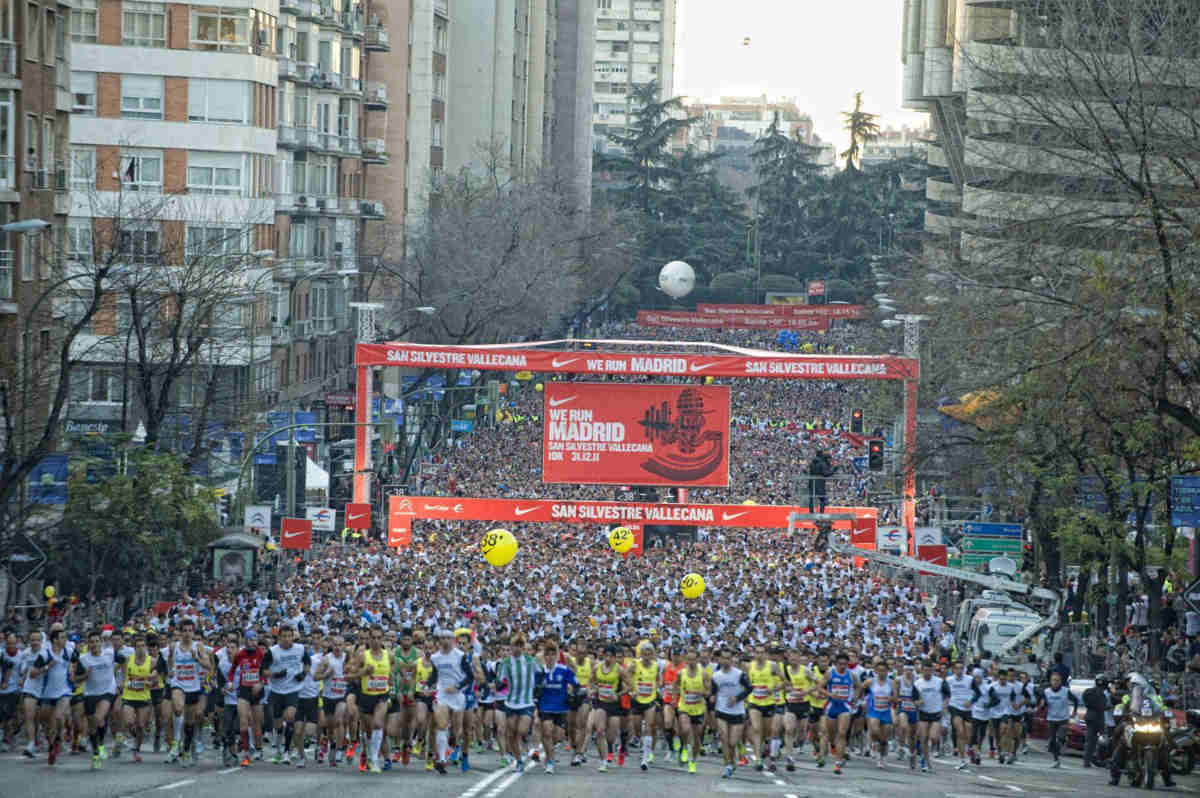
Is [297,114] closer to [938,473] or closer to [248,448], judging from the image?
[248,448]

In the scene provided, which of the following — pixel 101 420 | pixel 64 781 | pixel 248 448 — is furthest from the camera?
pixel 101 420

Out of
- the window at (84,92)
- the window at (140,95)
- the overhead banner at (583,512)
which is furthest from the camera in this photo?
the window at (140,95)

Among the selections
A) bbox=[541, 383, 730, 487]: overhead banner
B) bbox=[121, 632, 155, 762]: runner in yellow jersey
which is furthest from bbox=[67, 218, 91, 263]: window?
bbox=[121, 632, 155, 762]: runner in yellow jersey

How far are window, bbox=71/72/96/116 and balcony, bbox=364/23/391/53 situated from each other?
79.2 ft

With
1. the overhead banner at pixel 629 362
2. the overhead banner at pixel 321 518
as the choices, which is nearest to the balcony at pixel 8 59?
the overhead banner at pixel 321 518

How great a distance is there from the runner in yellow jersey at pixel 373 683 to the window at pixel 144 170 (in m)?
39.2

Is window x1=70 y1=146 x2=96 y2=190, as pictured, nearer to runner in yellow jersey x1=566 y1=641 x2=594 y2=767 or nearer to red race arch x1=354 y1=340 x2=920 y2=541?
red race arch x1=354 y1=340 x2=920 y2=541

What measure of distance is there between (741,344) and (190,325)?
7222 centimetres

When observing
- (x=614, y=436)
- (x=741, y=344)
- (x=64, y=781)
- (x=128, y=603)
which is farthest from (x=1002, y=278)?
(x=741, y=344)

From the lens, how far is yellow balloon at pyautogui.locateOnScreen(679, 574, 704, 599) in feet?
128

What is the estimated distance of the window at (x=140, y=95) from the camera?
5775 cm

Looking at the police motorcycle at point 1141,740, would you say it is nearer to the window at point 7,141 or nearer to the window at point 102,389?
the window at point 7,141

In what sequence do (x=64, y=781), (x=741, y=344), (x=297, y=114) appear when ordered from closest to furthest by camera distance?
(x=64, y=781)
(x=297, y=114)
(x=741, y=344)

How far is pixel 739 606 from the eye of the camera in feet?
124
